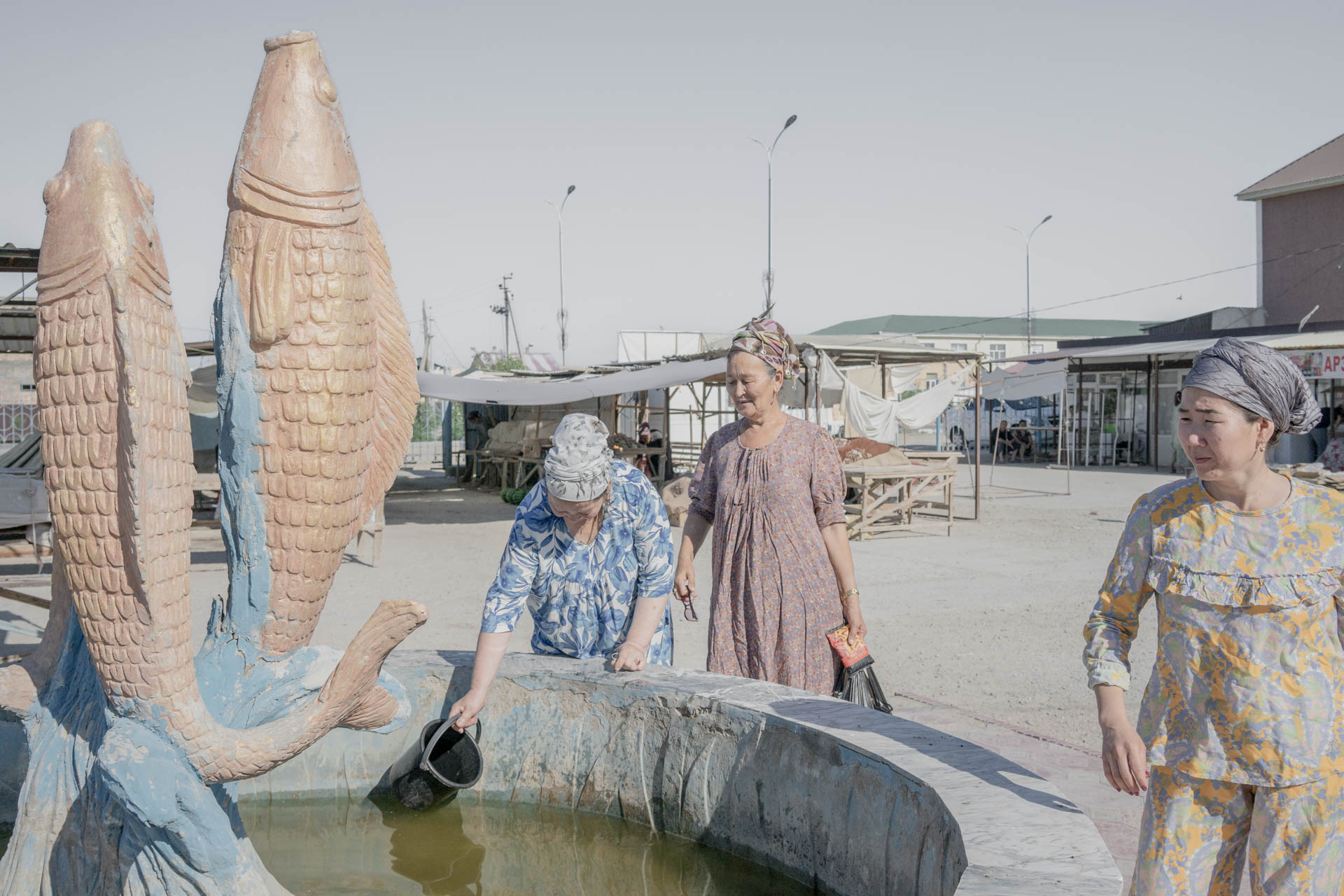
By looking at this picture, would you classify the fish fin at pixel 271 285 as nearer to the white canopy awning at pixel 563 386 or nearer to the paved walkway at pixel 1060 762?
the paved walkway at pixel 1060 762

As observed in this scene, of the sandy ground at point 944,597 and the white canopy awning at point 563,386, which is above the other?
the white canopy awning at point 563,386

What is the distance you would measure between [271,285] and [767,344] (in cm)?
170

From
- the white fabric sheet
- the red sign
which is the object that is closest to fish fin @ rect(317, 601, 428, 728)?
the white fabric sheet

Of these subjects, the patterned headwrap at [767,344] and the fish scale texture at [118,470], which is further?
the patterned headwrap at [767,344]

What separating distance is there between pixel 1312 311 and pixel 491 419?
53.7 feet

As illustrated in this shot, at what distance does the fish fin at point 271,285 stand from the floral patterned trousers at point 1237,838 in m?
1.89

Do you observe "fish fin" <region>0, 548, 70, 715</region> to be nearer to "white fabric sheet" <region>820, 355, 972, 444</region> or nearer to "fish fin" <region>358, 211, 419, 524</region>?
"fish fin" <region>358, 211, 419, 524</region>

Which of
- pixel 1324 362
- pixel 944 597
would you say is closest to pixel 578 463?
pixel 944 597

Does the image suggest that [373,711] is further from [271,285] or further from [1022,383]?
[1022,383]

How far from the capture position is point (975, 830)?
1.91 metres

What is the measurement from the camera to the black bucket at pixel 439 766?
2.82m

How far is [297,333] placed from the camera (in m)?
1.97

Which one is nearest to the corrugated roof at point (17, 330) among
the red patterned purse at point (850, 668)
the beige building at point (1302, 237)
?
the red patterned purse at point (850, 668)

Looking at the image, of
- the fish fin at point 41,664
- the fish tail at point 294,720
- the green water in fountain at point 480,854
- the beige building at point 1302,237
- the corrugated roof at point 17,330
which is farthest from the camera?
the beige building at point 1302,237
